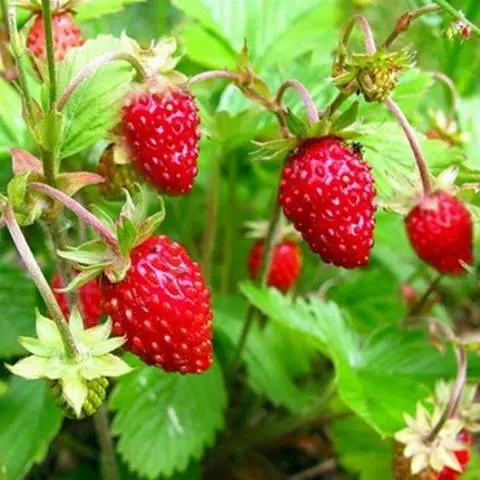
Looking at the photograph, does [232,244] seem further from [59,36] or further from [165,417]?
[59,36]

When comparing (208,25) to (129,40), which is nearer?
(129,40)

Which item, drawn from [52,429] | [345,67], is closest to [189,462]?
[52,429]

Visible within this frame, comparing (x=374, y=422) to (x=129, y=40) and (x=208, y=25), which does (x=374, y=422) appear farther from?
(x=208, y=25)

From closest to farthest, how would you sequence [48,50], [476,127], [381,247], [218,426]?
1. [48,50]
2. [218,426]
3. [476,127]
4. [381,247]

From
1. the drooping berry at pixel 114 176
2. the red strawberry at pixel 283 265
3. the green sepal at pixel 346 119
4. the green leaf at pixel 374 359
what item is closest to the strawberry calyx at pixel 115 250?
the drooping berry at pixel 114 176

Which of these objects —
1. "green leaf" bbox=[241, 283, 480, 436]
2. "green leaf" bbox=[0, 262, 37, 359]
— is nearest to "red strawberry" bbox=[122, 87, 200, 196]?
"green leaf" bbox=[241, 283, 480, 436]

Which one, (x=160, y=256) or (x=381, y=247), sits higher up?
(x=160, y=256)

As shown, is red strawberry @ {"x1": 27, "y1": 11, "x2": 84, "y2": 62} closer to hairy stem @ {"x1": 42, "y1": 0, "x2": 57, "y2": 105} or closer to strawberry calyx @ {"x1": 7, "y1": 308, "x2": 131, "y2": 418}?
hairy stem @ {"x1": 42, "y1": 0, "x2": 57, "y2": 105}
